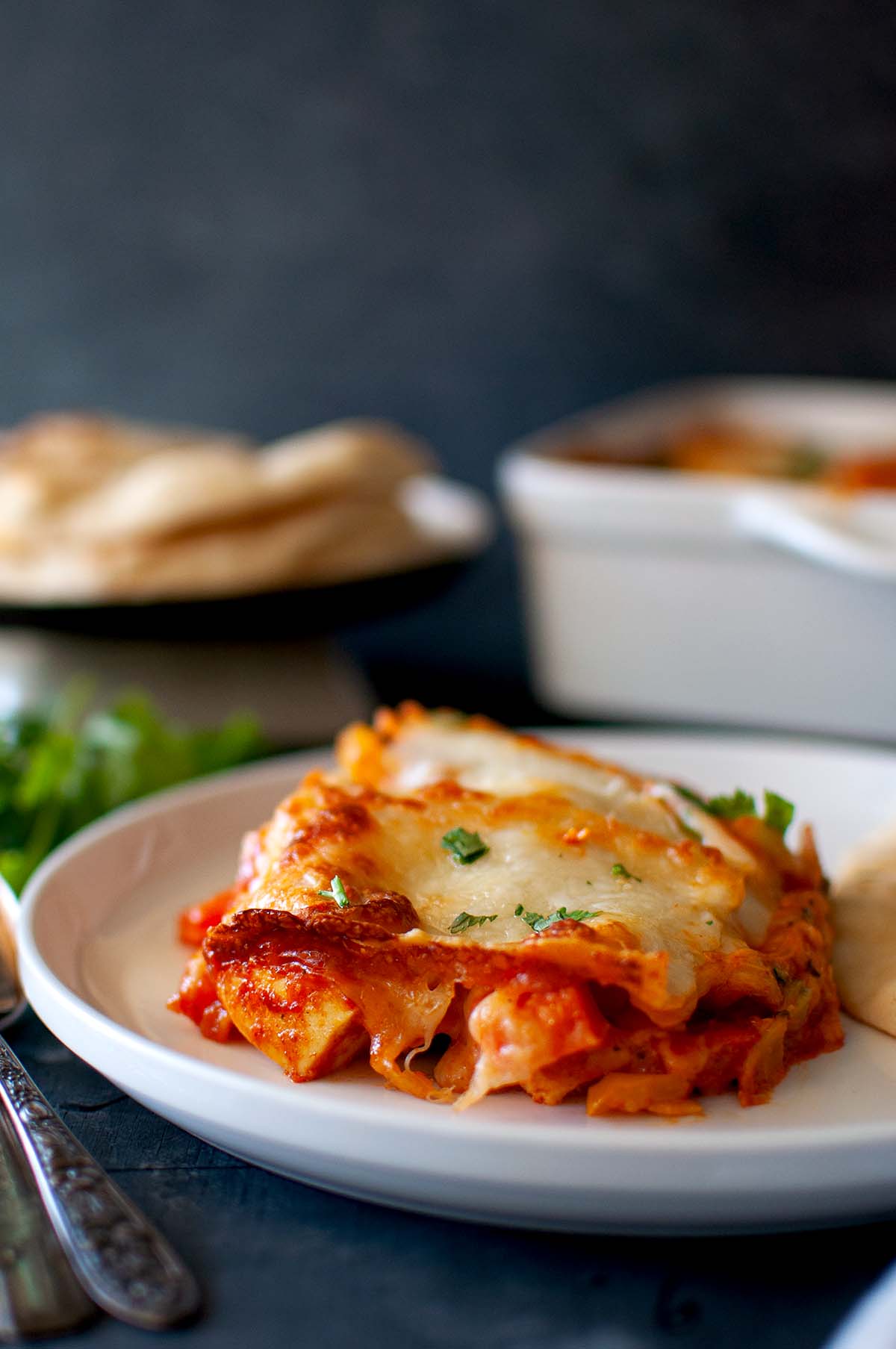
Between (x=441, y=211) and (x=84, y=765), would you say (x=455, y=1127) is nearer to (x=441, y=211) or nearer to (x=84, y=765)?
(x=84, y=765)

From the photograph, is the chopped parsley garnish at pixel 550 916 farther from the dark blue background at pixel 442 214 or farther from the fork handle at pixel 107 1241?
the dark blue background at pixel 442 214

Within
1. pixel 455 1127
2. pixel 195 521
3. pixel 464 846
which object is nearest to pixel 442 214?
pixel 195 521

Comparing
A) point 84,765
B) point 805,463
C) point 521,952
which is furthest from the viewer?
→ point 805,463

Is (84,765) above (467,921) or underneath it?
underneath

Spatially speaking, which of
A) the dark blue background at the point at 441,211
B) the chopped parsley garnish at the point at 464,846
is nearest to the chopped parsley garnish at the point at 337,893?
the chopped parsley garnish at the point at 464,846

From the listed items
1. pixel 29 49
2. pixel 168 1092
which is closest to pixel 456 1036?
pixel 168 1092

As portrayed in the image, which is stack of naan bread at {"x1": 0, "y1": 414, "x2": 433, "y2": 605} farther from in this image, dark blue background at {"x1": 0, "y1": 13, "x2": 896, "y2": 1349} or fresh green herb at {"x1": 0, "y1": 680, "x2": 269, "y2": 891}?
dark blue background at {"x1": 0, "y1": 13, "x2": 896, "y2": 1349}

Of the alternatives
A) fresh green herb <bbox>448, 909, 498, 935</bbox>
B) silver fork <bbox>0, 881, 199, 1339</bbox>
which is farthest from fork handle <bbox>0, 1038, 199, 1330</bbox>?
fresh green herb <bbox>448, 909, 498, 935</bbox>
